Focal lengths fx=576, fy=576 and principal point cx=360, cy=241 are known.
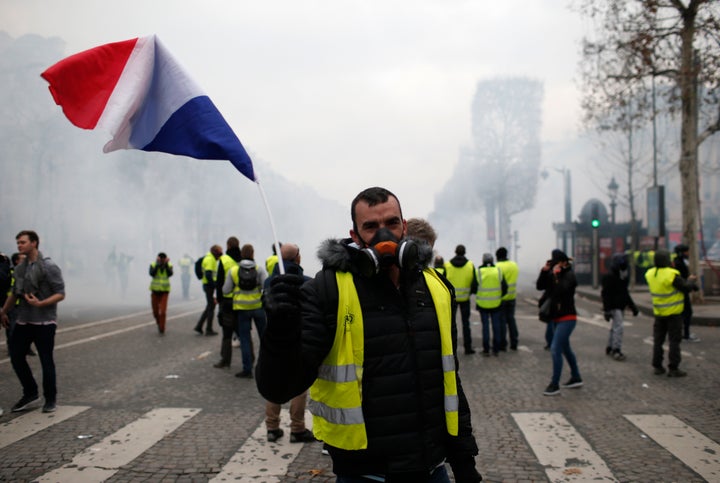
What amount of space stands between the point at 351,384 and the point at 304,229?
6092 cm

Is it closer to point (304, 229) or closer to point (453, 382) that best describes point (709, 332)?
point (453, 382)

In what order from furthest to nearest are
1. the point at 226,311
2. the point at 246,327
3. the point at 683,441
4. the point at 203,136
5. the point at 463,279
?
the point at 463,279 → the point at 226,311 → the point at 246,327 → the point at 683,441 → the point at 203,136

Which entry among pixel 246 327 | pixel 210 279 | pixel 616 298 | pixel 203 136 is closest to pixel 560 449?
pixel 203 136

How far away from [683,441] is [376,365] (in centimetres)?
382

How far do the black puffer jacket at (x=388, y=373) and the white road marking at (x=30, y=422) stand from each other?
13.0ft

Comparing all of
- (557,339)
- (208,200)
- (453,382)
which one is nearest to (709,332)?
(557,339)

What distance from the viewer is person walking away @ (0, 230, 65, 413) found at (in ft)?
18.7

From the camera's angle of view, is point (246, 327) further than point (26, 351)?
Yes

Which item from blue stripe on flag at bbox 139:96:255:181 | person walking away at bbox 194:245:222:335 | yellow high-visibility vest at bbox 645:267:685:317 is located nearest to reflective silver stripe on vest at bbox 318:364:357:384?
blue stripe on flag at bbox 139:96:255:181

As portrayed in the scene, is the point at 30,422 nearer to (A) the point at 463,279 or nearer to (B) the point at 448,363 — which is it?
(B) the point at 448,363

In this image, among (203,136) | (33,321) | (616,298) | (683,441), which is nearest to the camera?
(203,136)

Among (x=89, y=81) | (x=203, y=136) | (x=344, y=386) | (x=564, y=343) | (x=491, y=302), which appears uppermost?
(x=89, y=81)

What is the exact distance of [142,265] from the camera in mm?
37469

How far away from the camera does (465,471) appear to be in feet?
6.98
